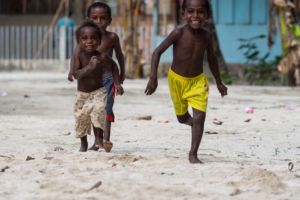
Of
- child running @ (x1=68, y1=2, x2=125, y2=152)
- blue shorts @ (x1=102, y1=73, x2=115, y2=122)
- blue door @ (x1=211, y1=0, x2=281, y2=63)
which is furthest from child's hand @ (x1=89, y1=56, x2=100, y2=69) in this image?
blue door @ (x1=211, y1=0, x2=281, y2=63)

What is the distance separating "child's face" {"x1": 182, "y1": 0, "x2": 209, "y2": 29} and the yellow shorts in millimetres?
415

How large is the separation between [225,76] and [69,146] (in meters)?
12.7

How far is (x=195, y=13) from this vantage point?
679 centimetres

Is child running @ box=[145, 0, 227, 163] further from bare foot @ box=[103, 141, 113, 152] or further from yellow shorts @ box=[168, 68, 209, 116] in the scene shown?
bare foot @ box=[103, 141, 113, 152]

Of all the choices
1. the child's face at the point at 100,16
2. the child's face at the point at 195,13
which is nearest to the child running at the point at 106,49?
the child's face at the point at 100,16

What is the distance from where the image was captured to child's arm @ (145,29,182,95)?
6.78m

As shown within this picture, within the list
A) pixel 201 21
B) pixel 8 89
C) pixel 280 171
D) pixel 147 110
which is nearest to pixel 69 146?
pixel 201 21

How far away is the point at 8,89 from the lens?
16719 mm

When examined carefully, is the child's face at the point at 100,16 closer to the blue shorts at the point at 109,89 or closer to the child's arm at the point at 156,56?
the blue shorts at the point at 109,89

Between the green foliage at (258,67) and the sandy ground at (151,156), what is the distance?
761 centimetres

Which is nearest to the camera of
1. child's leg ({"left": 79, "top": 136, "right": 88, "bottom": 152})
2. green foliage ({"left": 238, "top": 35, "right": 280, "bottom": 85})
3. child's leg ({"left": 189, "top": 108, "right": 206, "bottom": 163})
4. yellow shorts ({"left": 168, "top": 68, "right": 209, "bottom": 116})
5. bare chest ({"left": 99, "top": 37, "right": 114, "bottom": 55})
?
child's leg ({"left": 189, "top": 108, "right": 206, "bottom": 163})

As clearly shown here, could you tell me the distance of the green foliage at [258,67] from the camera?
69.4 ft

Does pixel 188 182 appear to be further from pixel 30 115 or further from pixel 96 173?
pixel 30 115

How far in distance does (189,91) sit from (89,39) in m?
0.96
